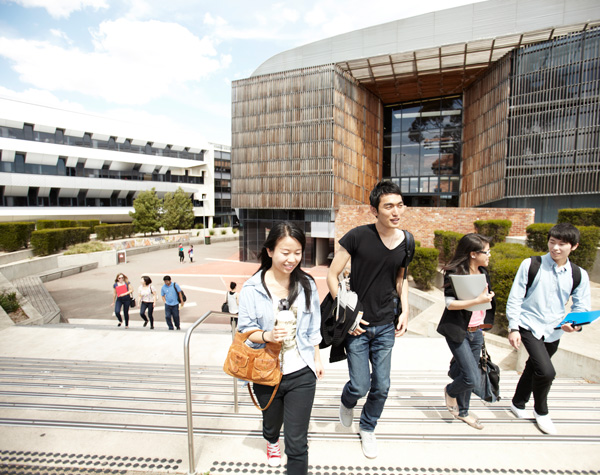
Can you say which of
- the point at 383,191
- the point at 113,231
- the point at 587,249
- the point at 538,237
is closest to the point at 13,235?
the point at 113,231

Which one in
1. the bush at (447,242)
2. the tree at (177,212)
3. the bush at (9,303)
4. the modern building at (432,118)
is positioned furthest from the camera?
the tree at (177,212)

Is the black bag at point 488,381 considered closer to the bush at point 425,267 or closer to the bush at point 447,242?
the bush at point 425,267

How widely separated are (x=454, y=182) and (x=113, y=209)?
3677cm

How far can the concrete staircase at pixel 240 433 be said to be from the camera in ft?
7.91

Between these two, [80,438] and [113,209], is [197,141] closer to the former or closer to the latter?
[113,209]

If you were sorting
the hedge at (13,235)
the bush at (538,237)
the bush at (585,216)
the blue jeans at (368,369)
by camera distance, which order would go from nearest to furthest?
the blue jeans at (368,369)
the bush at (538,237)
the bush at (585,216)
the hedge at (13,235)

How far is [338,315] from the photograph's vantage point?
2.56 metres

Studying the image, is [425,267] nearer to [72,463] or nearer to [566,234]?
[566,234]

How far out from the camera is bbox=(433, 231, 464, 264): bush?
13672 mm

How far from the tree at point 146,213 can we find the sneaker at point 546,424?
38.4 meters

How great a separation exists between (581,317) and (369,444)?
6.63ft

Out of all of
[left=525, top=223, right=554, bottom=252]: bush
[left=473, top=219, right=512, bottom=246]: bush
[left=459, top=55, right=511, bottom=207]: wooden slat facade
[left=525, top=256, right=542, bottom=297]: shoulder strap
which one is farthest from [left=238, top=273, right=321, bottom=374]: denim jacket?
[left=459, top=55, right=511, bottom=207]: wooden slat facade

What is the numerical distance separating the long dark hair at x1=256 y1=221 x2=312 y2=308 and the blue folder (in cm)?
223

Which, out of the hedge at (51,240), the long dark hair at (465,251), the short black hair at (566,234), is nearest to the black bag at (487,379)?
the long dark hair at (465,251)
